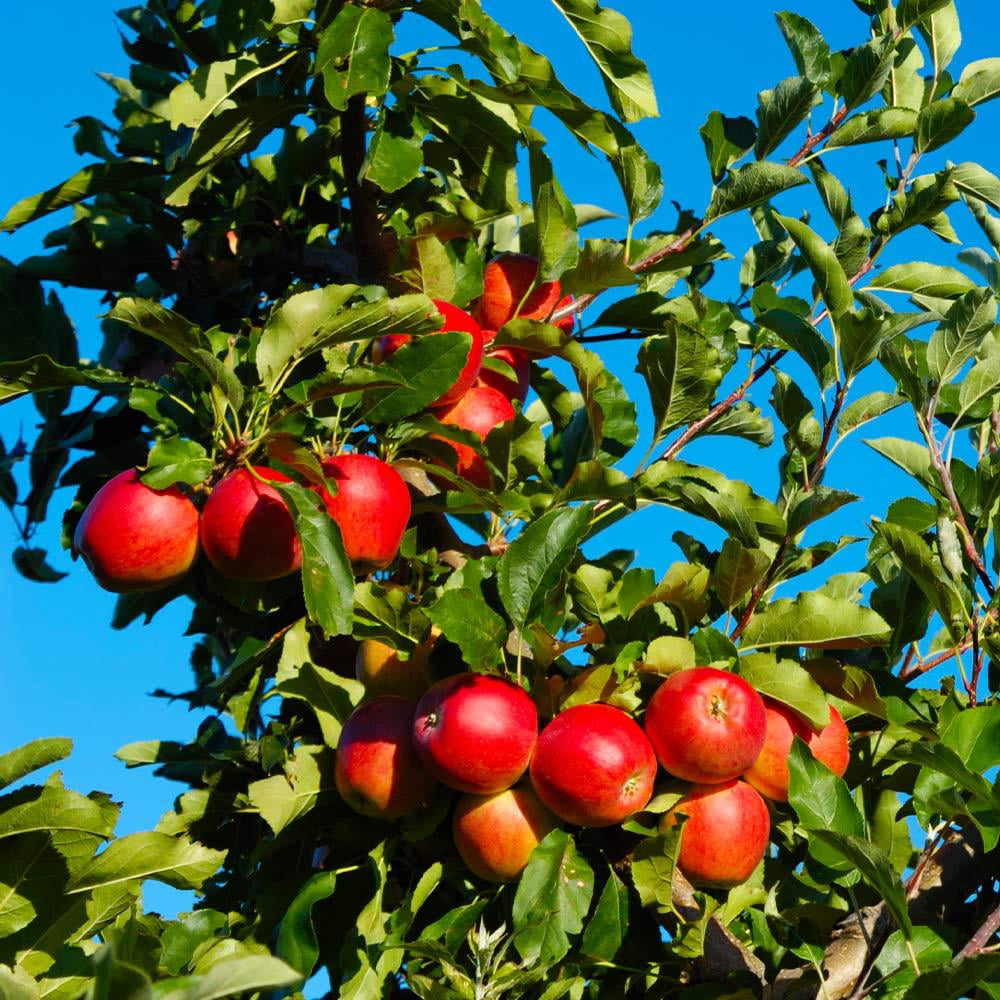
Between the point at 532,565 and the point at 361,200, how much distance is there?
2.64ft

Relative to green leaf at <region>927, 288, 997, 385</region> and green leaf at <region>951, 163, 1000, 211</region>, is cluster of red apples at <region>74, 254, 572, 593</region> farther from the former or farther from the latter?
green leaf at <region>951, 163, 1000, 211</region>

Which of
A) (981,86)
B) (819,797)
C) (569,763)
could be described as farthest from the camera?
(981,86)

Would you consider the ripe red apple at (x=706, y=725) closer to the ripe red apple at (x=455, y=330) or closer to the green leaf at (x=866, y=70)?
the ripe red apple at (x=455, y=330)

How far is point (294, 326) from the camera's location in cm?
183

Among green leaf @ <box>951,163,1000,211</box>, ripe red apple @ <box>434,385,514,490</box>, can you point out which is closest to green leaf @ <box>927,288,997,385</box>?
green leaf @ <box>951,163,1000,211</box>

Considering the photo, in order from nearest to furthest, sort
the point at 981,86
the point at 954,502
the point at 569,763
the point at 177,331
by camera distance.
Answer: the point at 569,763
the point at 177,331
the point at 954,502
the point at 981,86

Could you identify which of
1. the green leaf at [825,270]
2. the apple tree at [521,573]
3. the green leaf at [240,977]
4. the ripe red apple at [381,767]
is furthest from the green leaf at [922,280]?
the green leaf at [240,977]

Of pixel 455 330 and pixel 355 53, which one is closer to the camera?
pixel 355 53

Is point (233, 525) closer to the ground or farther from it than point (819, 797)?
farther from it

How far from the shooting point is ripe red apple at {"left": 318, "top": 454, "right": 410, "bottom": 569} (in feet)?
A: 6.06

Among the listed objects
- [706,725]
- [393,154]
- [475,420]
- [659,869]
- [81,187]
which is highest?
[81,187]

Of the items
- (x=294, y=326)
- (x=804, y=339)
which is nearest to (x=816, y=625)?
(x=804, y=339)

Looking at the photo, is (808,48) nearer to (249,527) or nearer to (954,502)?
(954,502)

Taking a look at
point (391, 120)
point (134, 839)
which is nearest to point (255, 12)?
point (391, 120)
